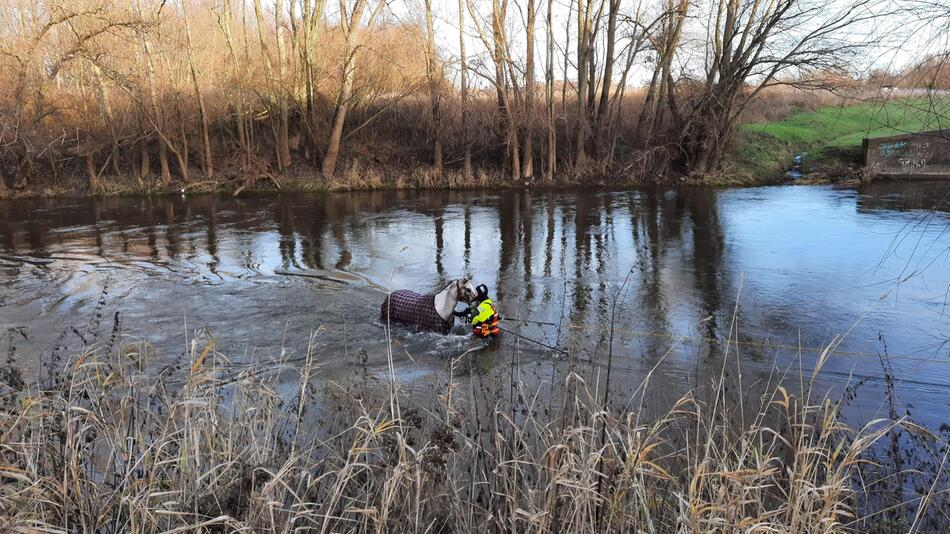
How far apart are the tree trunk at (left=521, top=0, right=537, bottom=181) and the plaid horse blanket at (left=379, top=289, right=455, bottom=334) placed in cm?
1974

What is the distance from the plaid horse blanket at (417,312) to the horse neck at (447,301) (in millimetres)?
59

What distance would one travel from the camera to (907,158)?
27.2 metres

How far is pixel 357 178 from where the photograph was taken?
28.5 m

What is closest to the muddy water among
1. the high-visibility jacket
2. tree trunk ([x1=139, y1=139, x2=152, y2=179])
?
the high-visibility jacket

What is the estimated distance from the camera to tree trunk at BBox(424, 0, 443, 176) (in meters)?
26.0

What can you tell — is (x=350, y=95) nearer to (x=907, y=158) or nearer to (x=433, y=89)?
(x=433, y=89)

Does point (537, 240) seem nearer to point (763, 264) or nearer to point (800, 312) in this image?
A: point (763, 264)

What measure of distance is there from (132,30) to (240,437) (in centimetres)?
2334

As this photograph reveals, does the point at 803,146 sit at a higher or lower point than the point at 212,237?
higher

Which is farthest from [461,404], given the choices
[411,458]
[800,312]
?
[800,312]

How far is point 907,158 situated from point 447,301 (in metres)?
27.5

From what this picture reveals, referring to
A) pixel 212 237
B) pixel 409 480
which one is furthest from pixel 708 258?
pixel 212 237

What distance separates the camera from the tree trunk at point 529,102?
86.2 feet

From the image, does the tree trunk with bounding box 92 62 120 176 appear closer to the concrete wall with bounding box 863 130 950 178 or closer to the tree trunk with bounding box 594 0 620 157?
the tree trunk with bounding box 594 0 620 157
